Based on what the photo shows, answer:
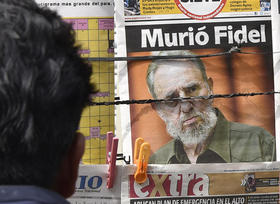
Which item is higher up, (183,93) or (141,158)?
(183,93)

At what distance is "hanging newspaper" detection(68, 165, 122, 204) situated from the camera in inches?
38.2

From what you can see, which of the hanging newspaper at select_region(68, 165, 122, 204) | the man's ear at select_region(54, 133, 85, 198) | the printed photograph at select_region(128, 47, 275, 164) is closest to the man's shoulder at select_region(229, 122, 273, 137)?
the printed photograph at select_region(128, 47, 275, 164)

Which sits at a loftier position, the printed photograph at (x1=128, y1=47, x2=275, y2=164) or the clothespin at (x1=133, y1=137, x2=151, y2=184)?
the printed photograph at (x1=128, y1=47, x2=275, y2=164)

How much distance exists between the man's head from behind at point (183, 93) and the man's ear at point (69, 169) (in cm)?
58

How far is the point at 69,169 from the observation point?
1.46 feet

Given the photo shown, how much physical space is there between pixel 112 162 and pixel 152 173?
0.10 meters

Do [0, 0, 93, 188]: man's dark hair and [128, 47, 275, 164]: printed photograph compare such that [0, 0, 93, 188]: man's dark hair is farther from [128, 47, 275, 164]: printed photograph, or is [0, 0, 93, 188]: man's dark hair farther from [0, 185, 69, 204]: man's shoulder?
[128, 47, 275, 164]: printed photograph

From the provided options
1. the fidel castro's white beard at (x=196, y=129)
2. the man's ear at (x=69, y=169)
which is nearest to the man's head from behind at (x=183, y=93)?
the fidel castro's white beard at (x=196, y=129)

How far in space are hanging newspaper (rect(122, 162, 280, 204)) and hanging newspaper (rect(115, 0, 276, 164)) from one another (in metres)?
0.04

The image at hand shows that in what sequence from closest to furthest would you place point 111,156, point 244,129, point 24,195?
point 24,195 → point 111,156 → point 244,129

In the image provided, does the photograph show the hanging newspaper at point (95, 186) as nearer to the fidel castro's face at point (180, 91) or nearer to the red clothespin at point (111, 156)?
the red clothespin at point (111, 156)

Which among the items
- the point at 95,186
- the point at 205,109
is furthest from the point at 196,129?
the point at 95,186

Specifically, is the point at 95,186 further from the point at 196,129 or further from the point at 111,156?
the point at 196,129

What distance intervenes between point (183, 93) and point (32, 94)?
67cm
